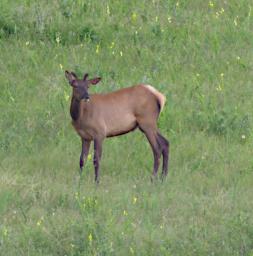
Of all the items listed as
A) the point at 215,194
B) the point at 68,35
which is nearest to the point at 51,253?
the point at 215,194

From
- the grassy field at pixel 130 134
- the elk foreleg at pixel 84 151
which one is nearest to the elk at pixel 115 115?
A: the elk foreleg at pixel 84 151

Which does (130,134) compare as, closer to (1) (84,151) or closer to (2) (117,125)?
(2) (117,125)

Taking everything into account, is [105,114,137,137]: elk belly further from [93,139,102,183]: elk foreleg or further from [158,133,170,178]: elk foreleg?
[158,133,170,178]: elk foreleg

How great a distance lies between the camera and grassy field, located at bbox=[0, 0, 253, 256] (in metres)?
12.2

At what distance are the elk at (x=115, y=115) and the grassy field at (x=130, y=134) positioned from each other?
0.30 metres

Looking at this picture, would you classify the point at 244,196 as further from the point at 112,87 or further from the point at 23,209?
the point at 112,87

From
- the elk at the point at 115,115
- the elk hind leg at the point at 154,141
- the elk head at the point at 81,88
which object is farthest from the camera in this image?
the elk hind leg at the point at 154,141

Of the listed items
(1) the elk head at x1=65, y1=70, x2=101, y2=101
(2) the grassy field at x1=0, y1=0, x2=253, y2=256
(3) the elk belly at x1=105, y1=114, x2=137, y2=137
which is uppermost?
(1) the elk head at x1=65, y1=70, x2=101, y2=101

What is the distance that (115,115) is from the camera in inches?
566

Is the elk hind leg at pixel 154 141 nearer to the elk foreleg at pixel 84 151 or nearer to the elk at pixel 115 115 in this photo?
the elk at pixel 115 115

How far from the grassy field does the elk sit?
0.30 metres

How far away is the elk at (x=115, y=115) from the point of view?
14289mm

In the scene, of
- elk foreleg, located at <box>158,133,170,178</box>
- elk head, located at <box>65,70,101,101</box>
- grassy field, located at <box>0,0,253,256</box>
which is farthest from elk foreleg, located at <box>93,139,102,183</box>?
elk foreleg, located at <box>158,133,170,178</box>

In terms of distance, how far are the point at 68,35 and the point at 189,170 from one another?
445cm
